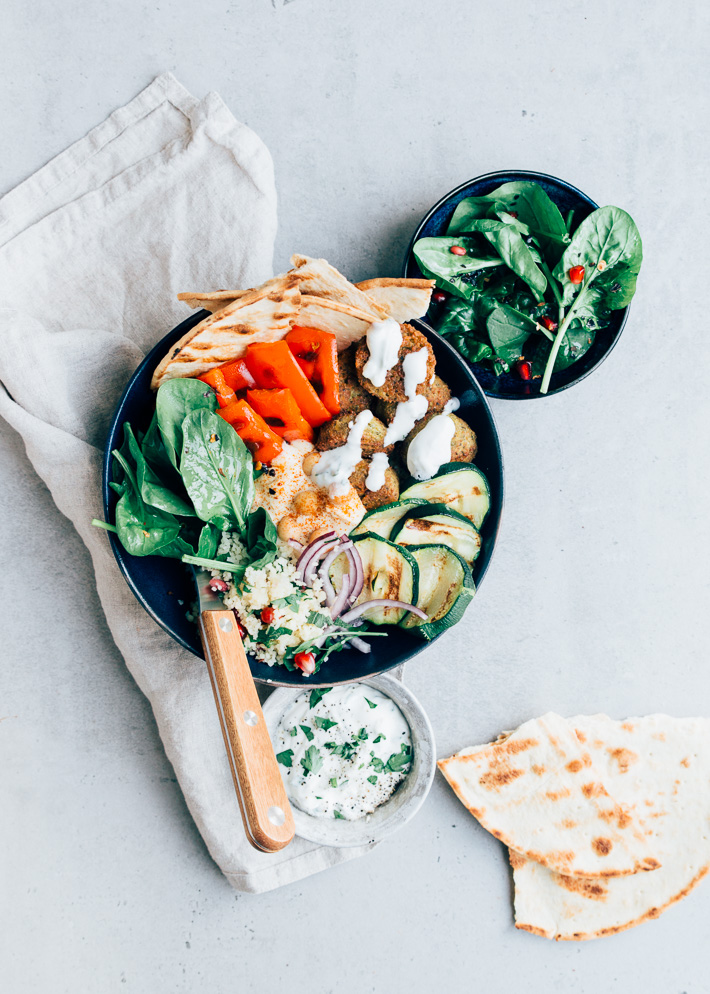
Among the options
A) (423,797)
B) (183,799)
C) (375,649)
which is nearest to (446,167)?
(375,649)

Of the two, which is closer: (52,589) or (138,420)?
(138,420)

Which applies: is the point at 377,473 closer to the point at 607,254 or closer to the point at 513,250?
the point at 513,250

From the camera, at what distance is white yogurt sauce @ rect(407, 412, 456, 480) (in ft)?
6.74

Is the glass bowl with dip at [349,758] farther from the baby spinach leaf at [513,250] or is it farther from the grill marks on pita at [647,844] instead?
the baby spinach leaf at [513,250]

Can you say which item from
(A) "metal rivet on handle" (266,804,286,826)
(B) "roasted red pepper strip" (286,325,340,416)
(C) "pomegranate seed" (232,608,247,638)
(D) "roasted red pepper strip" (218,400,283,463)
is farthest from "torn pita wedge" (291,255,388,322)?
(A) "metal rivet on handle" (266,804,286,826)

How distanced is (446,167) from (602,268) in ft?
2.24

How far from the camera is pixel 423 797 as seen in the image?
234 centimetres

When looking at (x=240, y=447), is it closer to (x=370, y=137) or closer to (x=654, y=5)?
(x=370, y=137)

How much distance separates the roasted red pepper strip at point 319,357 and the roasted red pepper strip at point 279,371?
0.03 m

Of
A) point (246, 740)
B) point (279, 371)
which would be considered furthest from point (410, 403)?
point (246, 740)

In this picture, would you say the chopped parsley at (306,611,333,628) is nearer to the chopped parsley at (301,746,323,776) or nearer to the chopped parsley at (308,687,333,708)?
the chopped parsley at (308,687,333,708)

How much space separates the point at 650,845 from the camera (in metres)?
2.52

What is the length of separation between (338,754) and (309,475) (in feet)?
3.18

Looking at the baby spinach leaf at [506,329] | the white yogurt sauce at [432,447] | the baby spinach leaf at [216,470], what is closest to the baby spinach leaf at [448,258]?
the baby spinach leaf at [506,329]
